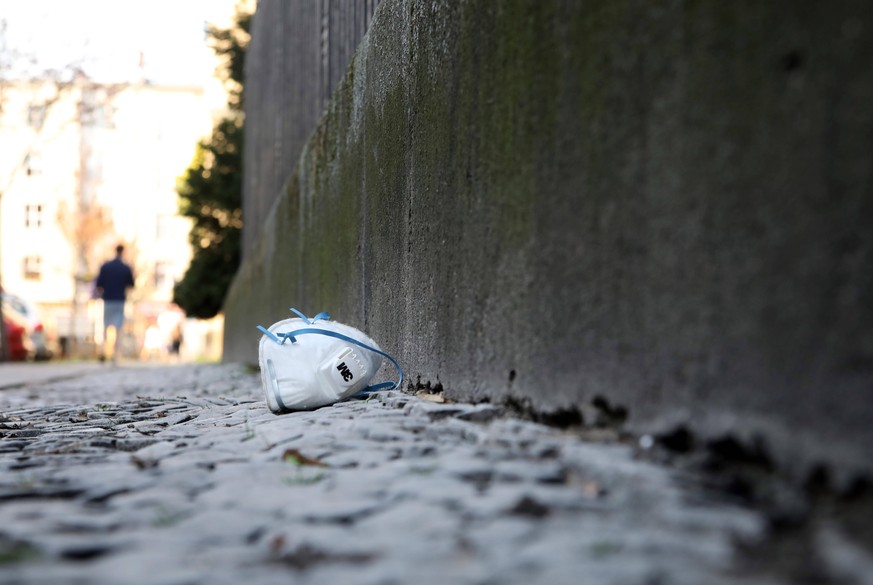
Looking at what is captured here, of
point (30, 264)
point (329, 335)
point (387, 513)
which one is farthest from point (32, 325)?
point (30, 264)

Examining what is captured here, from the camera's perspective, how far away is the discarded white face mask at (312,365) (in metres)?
4.02

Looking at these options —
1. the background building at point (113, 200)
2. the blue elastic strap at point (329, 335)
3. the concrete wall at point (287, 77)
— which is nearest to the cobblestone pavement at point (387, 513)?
the blue elastic strap at point (329, 335)

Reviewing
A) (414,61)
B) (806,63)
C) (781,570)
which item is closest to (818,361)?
(781,570)

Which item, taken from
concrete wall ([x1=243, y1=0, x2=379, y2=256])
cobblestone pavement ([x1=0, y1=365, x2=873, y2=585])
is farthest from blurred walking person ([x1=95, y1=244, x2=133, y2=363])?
cobblestone pavement ([x1=0, y1=365, x2=873, y2=585])

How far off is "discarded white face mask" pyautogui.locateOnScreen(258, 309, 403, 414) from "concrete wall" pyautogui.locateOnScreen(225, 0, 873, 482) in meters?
0.37

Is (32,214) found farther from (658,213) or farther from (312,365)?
(658,213)

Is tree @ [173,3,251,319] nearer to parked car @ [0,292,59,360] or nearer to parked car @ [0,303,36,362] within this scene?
parked car @ [0,292,59,360]

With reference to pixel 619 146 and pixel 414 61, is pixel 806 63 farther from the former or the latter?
pixel 414 61

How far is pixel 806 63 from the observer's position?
178 centimetres

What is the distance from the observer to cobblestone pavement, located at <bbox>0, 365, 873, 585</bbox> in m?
1.64

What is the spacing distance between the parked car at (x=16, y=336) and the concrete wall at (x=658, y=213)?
17.9m

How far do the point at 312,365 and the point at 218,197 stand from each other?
1744 centimetres

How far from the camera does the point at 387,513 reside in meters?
2.00

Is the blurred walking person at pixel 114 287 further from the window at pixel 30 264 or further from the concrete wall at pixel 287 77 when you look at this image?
the window at pixel 30 264
